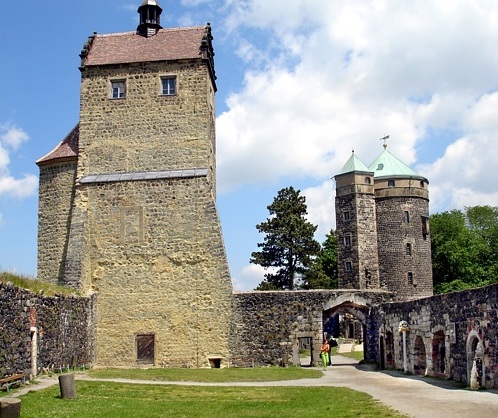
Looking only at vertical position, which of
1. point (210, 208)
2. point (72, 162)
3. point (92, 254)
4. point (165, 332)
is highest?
point (72, 162)

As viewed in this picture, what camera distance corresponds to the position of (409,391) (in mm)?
17953

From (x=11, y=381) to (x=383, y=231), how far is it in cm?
4279

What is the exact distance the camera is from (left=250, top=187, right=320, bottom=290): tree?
2163 inches

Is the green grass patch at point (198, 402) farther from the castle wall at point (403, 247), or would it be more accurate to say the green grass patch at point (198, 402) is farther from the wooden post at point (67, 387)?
the castle wall at point (403, 247)

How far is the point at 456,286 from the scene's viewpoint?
61188mm

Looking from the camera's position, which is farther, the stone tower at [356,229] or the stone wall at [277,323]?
the stone tower at [356,229]

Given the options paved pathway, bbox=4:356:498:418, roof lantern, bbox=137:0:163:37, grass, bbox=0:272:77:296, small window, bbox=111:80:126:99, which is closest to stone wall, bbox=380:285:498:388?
paved pathway, bbox=4:356:498:418

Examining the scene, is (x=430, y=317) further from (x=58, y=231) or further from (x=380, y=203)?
(x=380, y=203)

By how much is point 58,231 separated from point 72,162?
3265 mm

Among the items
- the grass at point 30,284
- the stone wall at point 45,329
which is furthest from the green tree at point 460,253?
the grass at point 30,284

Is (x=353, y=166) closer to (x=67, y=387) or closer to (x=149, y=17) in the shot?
(x=149, y=17)

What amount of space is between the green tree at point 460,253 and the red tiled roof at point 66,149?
40940mm

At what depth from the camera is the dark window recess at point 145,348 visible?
94.0ft

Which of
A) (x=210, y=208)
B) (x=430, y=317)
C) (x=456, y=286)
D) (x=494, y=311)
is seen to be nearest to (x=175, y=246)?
(x=210, y=208)
